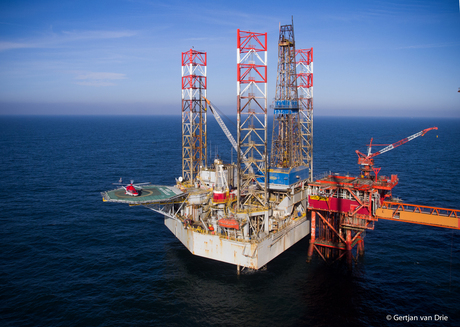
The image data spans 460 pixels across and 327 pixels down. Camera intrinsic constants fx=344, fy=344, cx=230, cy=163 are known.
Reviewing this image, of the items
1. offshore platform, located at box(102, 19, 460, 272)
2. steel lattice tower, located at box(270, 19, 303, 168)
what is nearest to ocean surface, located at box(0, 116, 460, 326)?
offshore platform, located at box(102, 19, 460, 272)

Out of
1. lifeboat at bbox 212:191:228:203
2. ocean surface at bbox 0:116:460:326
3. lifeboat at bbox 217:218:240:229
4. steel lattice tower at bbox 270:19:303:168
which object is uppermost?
steel lattice tower at bbox 270:19:303:168

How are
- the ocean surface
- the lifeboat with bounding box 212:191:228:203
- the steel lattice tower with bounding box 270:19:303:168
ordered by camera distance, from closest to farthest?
the ocean surface
the lifeboat with bounding box 212:191:228:203
the steel lattice tower with bounding box 270:19:303:168

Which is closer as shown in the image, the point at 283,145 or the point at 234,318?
the point at 234,318

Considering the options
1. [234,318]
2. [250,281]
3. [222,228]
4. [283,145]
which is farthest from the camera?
[283,145]

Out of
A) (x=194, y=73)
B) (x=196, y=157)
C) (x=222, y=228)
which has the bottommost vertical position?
(x=222, y=228)

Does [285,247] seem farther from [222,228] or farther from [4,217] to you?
[4,217]

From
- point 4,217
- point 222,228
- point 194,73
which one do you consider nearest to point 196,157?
point 194,73

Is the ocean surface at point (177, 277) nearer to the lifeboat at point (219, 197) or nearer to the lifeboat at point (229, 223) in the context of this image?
the lifeboat at point (229, 223)

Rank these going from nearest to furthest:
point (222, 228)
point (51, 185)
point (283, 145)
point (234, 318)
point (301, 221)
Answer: point (234, 318) → point (222, 228) → point (301, 221) → point (283, 145) → point (51, 185)

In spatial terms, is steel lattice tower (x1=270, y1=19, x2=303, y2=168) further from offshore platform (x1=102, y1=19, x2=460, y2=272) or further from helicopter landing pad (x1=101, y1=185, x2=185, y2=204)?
helicopter landing pad (x1=101, y1=185, x2=185, y2=204)
